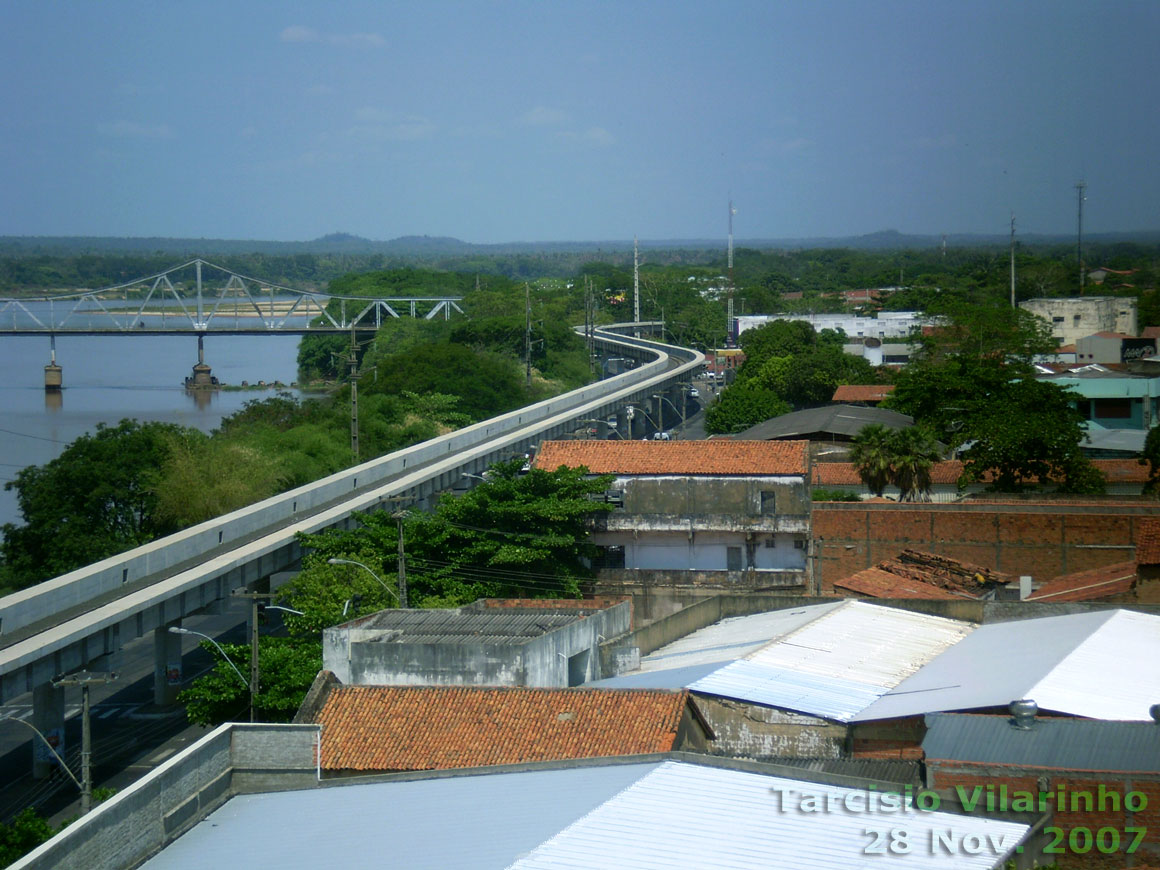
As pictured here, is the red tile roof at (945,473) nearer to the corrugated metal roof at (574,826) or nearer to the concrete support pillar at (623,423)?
the concrete support pillar at (623,423)

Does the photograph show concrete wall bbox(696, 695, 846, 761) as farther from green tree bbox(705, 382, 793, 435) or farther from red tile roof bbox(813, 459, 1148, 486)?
green tree bbox(705, 382, 793, 435)

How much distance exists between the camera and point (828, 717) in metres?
14.2

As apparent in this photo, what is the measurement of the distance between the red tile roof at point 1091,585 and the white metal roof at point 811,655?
143 inches

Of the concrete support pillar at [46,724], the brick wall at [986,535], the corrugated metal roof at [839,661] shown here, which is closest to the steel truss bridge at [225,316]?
the brick wall at [986,535]

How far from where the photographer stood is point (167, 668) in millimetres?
24625

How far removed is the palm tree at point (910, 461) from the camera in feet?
96.2

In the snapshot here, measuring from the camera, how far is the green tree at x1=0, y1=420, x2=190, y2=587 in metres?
32.1

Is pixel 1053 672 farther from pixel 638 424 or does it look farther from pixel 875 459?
pixel 638 424

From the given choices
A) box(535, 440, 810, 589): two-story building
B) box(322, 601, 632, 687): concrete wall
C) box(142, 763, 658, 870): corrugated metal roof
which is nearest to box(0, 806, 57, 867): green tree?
box(142, 763, 658, 870): corrugated metal roof

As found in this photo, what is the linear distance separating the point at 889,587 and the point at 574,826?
13.6m

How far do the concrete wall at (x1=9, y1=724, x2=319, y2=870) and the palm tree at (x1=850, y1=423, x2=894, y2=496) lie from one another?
18.9 metres

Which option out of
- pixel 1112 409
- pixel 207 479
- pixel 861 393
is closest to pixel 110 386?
pixel 861 393

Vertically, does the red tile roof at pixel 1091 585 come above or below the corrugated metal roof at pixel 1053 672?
below

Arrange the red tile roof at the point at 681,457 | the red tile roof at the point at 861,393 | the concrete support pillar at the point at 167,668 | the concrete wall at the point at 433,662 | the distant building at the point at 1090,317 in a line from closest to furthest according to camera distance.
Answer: the concrete wall at the point at 433,662
the concrete support pillar at the point at 167,668
the red tile roof at the point at 681,457
the red tile roof at the point at 861,393
the distant building at the point at 1090,317
